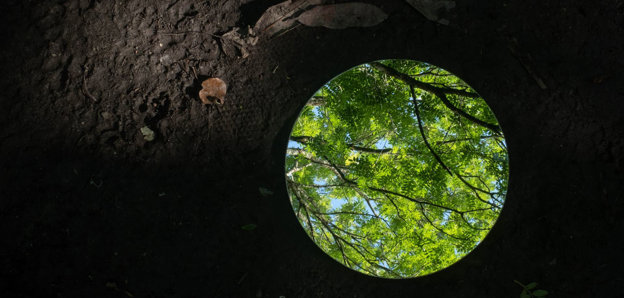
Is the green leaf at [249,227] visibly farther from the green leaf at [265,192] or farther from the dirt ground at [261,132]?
the green leaf at [265,192]

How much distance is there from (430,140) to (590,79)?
4.42ft

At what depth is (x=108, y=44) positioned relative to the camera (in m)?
2.64

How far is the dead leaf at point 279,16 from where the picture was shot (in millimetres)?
2660

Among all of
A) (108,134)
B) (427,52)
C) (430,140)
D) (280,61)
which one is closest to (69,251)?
(108,134)

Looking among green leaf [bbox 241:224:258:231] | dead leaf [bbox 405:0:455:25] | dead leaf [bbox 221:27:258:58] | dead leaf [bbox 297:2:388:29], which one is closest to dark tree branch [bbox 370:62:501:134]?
dead leaf [bbox 297:2:388:29]

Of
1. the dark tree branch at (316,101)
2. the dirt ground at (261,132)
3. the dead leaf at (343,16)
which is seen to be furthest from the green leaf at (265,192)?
the dead leaf at (343,16)

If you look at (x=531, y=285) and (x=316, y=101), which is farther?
(x=531, y=285)

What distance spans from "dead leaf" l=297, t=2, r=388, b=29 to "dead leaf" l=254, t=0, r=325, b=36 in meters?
0.05

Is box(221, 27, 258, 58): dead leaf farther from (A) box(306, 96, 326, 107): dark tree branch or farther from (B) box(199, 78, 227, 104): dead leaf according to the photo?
(A) box(306, 96, 326, 107): dark tree branch

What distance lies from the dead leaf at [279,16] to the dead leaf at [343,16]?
Answer: 2.0 inches

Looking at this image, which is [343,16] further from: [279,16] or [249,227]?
[249,227]

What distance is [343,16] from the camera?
2.68m

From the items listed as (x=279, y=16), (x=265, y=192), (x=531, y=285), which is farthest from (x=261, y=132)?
(x=531, y=285)

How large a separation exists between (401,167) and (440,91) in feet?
Result: 1.78
